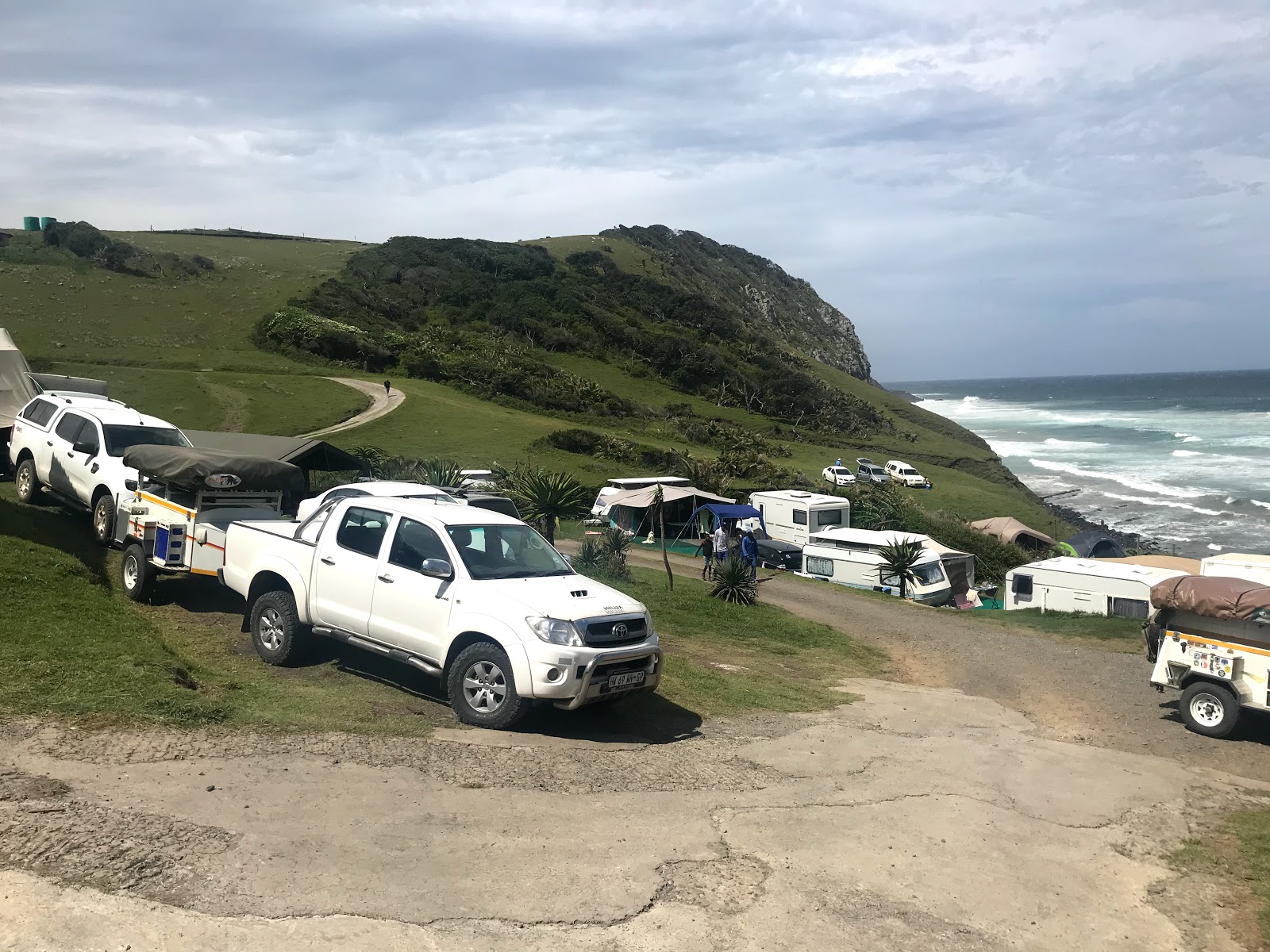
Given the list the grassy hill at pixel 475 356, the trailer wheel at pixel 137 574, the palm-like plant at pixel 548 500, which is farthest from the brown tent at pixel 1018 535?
the trailer wheel at pixel 137 574

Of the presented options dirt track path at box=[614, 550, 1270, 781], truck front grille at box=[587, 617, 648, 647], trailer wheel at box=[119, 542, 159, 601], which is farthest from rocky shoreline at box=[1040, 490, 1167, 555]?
trailer wheel at box=[119, 542, 159, 601]

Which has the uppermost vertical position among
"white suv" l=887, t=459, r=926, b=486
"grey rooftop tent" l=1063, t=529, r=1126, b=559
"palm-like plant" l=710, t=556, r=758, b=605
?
"palm-like plant" l=710, t=556, r=758, b=605

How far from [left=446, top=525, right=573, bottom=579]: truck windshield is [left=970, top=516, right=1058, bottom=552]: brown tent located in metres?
31.3

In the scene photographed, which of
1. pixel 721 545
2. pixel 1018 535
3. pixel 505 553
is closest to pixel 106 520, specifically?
pixel 505 553

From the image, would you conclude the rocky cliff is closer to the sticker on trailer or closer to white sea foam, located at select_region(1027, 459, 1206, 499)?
white sea foam, located at select_region(1027, 459, 1206, 499)

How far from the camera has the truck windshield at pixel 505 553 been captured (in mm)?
8883

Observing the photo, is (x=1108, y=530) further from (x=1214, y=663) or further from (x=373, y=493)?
(x=373, y=493)

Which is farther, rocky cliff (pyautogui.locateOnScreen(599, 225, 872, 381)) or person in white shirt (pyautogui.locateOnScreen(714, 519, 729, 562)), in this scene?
rocky cliff (pyautogui.locateOnScreen(599, 225, 872, 381))

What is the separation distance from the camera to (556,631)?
8.19 m

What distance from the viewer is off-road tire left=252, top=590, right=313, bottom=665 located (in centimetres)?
963

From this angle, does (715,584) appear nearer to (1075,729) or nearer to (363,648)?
(1075,729)

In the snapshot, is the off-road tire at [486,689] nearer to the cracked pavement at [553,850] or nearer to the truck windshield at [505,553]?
the cracked pavement at [553,850]

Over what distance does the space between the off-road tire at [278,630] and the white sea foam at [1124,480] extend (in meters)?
66.7

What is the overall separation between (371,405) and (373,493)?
38.1 meters
